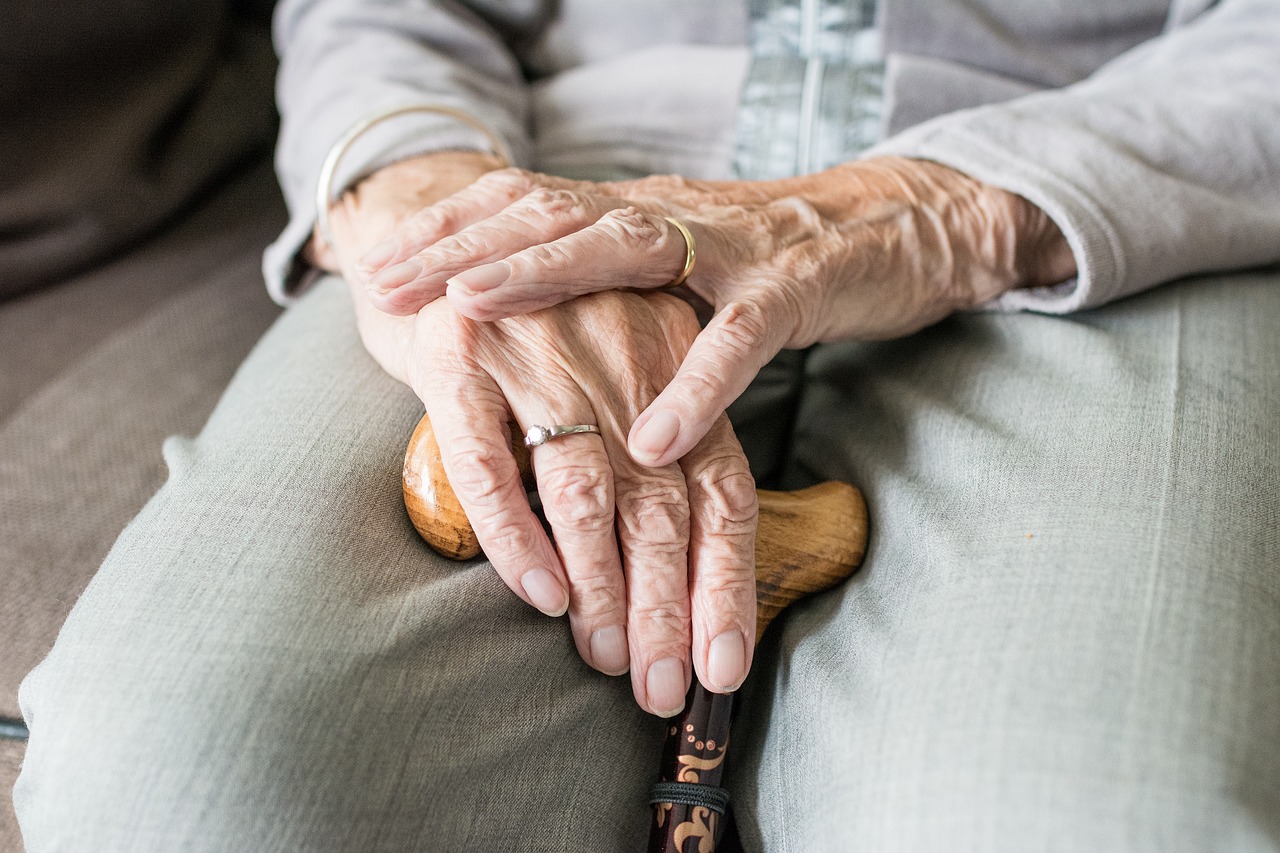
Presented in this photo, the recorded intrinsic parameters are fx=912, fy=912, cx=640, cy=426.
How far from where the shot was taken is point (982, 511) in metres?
0.66

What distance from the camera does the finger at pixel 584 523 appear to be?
61 cm

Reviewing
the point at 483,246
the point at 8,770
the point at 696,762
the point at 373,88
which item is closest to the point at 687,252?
the point at 483,246

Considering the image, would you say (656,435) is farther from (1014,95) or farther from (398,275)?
(1014,95)

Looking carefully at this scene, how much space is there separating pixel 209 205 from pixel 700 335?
86 centimetres

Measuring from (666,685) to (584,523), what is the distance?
0.42 ft

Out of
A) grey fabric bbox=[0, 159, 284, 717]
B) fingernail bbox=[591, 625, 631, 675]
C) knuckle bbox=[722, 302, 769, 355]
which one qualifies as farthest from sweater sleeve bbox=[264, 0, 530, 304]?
fingernail bbox=[591, 625, 631, 675]

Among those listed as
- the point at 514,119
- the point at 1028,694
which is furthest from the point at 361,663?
the point at 514,119

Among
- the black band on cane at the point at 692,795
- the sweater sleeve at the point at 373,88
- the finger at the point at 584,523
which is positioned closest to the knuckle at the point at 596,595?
the finger at the point at 584,523

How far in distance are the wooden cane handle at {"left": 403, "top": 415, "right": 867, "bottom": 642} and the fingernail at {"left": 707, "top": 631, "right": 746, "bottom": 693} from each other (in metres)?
0.07

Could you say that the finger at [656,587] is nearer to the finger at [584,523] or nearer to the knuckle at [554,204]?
the finger at [584,523]

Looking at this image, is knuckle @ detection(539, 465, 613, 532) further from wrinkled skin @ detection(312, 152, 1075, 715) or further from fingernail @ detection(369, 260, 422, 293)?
fingernail @ detection(369, 260, 422, 293)

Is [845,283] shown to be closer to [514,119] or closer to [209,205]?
[514,119]

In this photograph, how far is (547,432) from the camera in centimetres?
62

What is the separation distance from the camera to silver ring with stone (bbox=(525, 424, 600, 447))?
24.3 inches
